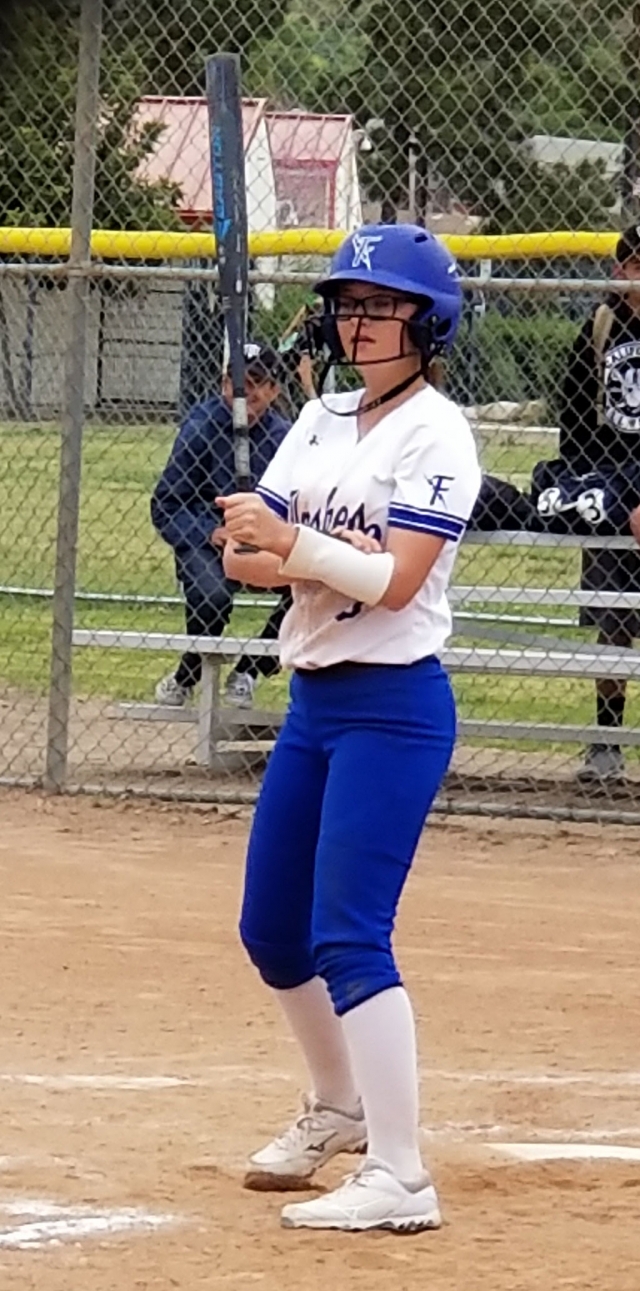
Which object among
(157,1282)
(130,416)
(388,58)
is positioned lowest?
(157,1282)

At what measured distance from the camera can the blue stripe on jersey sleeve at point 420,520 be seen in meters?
3.80

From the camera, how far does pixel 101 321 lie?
11.0 meters

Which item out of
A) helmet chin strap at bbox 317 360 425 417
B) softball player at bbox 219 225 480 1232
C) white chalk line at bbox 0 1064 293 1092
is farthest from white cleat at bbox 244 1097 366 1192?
helmet chin strap at bbox 317 360 425 417

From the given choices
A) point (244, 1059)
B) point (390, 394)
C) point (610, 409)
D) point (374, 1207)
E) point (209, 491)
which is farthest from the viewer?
point (209, 491)

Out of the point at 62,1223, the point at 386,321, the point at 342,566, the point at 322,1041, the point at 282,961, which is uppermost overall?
the point at 386,321

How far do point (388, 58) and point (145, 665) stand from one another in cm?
630

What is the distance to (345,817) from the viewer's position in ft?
12.6

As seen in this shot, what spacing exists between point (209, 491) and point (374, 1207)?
5.74 meters

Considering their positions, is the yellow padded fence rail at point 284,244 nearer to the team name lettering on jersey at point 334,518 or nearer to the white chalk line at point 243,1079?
the white chalk line at point 243,1079

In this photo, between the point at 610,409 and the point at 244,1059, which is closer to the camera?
the point at 244,1059

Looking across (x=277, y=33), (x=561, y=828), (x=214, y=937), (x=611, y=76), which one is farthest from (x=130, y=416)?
(x=611, y=76)

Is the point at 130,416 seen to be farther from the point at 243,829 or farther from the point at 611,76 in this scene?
the point at 611,76

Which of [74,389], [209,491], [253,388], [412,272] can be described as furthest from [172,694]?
[412,272]

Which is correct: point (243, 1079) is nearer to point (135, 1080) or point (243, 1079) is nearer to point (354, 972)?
point (135, 1080)
